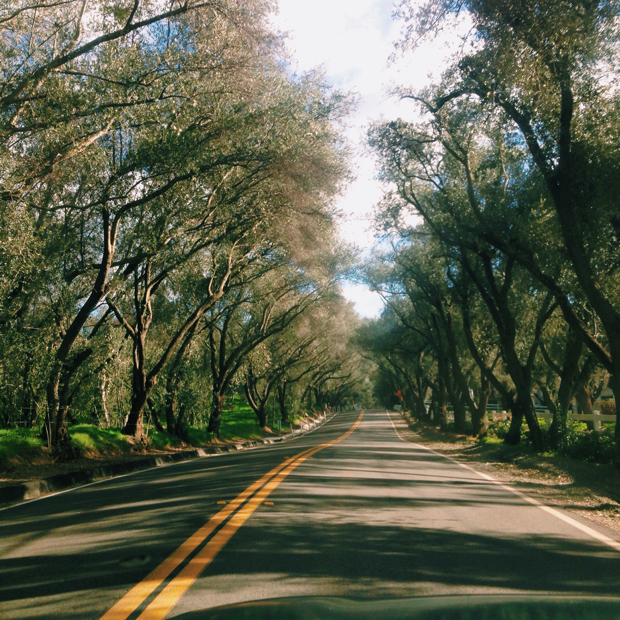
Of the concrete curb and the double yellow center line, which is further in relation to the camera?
the concrete curb

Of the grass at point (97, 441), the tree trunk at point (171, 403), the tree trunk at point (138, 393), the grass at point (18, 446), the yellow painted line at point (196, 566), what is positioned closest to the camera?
the yellow painted line at point (196, 566)

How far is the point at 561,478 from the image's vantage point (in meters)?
12.8

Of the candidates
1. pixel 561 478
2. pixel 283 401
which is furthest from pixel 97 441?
pixel 283 401

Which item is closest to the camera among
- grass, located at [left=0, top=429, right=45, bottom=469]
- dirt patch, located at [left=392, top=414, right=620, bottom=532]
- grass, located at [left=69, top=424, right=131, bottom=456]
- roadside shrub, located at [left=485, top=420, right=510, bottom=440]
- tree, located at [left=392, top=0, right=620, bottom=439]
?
dirt patch, located at [left=392, top=414, right=620, bottom=532]

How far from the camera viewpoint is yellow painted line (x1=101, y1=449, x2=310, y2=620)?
4.16 meters

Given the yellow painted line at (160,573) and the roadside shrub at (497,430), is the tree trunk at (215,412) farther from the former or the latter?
the yellow painted line at (160,573)

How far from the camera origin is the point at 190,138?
43.4 ft

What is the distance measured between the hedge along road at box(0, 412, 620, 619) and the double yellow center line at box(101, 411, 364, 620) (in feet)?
0.05

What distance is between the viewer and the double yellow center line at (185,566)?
13.7 feet

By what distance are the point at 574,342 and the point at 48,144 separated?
607 inches

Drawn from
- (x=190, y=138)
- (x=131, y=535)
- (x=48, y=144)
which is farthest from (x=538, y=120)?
(x=131, y=535)

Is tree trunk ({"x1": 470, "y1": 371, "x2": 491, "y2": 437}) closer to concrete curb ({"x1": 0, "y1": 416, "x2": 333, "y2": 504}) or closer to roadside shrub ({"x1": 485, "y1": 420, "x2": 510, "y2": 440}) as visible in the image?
roadside shrub ({"x1": 485, "y1": 420, "x2": 510, "y2": 440})

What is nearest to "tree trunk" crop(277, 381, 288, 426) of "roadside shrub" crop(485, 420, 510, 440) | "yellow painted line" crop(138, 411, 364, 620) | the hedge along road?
"roadside shrub" crop(485, 420, 510, 440)

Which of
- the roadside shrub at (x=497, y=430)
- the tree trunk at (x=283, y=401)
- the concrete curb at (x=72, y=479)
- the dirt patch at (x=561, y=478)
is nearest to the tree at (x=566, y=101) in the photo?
the dirt patch at (x=561, y=478)
